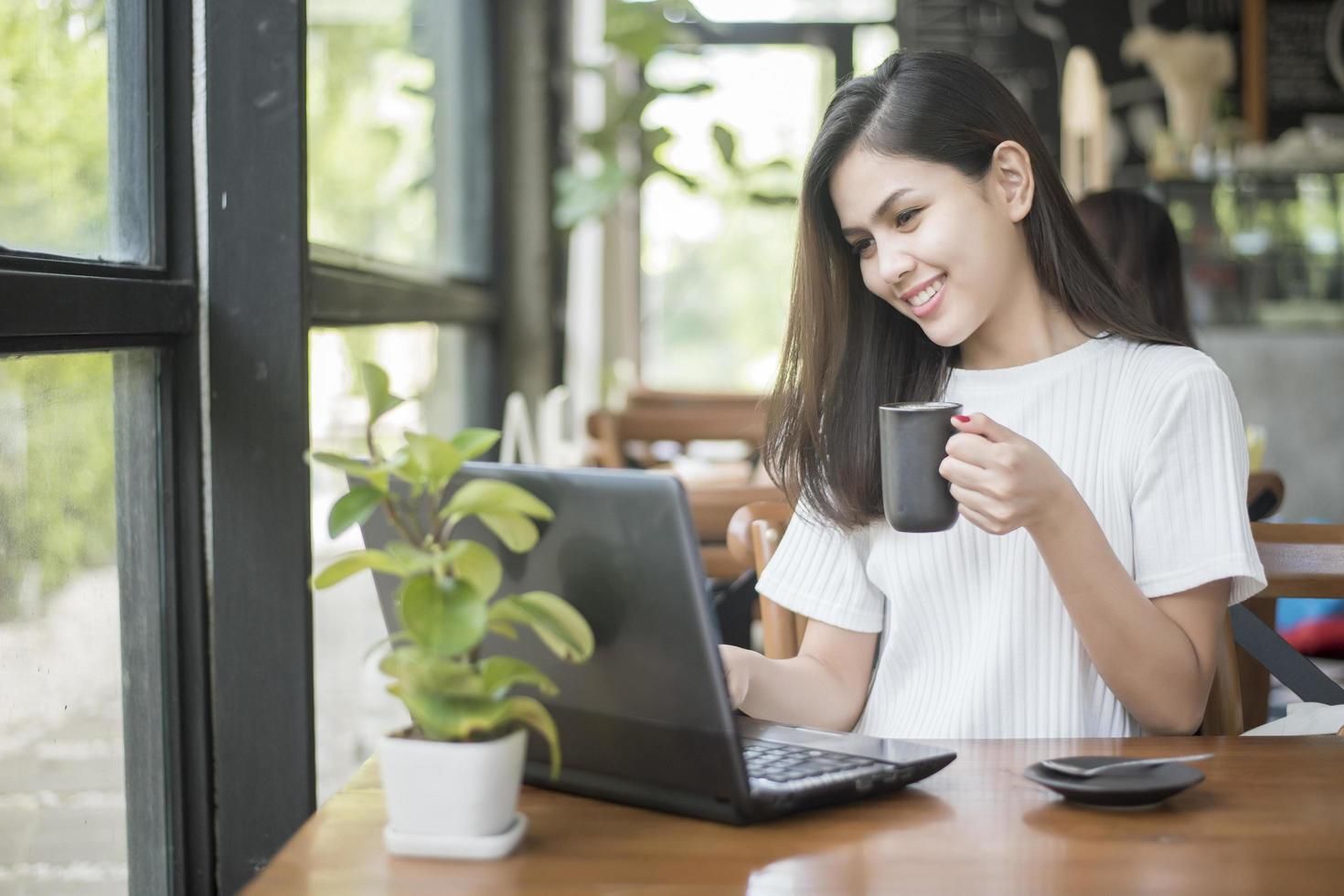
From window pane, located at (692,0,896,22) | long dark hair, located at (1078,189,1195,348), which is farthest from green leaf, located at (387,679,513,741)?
window pane, located at (692,0,896,22)

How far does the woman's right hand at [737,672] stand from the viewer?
1.21 m

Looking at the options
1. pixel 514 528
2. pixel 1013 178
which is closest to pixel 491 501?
pixel 514 528

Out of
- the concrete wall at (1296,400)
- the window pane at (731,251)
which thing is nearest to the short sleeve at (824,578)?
the concrete wall at (1296,400)

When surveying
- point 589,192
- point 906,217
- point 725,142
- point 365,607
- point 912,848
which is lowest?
point 365,607

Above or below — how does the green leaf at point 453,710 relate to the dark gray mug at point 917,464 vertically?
below

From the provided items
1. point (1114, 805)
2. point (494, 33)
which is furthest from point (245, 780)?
point (494, 33)

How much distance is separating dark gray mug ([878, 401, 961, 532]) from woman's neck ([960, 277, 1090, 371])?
45 cm

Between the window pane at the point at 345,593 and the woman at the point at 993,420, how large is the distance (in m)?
0.75

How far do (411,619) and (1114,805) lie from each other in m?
0.48

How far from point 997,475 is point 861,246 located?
49 cm

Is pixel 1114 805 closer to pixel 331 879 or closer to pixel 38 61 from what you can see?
pixel 331 879

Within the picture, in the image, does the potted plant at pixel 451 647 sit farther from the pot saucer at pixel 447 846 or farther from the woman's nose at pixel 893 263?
the woman's nose at pixel 893 263

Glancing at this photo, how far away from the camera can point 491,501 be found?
83 cm

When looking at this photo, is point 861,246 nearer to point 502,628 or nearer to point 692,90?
point 502,628
